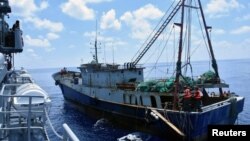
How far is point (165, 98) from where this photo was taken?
30422mm

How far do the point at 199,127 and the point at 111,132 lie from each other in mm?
11091

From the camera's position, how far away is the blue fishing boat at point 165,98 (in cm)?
2525

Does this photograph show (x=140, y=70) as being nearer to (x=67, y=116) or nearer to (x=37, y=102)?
(x=67, y=116)

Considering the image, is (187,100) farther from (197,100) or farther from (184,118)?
(184,118)

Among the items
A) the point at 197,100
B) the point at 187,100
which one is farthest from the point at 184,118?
the point at 197,100

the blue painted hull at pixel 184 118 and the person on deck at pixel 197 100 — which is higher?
the person on deck at pixel 197 100

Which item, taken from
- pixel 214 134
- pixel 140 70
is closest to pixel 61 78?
pixel 140 70

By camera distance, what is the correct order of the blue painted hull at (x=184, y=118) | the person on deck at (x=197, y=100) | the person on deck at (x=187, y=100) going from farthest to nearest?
the blue painted hull at (x=184, y=118) → the person on deck at (x=187, y=100) → the person on deck at (x=197, y=100)

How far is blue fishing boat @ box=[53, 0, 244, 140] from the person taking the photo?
2525 cm

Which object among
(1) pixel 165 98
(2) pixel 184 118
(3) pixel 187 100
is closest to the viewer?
(3) pixel 187 100

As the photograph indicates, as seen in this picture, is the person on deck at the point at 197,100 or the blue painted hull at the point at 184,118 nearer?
the person on deck at the point at 197,100

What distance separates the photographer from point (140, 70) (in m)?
39.1

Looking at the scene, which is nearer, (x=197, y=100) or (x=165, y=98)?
(x=197, y=100)

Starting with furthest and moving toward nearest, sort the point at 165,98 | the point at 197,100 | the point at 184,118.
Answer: the point at 165,98 → the point at 184,118 → the point at 197,100
